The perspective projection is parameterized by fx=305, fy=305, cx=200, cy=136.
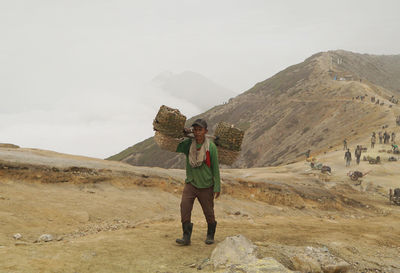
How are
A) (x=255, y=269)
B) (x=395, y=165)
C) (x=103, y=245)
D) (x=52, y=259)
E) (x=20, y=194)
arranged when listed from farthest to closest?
(x=395, y=165) → (x=20, y=194) → (x=103, y=245) → (x=52, y=259) → (x=255, y=269)

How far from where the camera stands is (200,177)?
16.7 ft

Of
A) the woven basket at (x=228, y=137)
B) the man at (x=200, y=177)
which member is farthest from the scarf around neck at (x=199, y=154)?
the woven basket at (x=228, y=137)

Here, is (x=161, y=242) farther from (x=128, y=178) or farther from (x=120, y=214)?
(x=128, y=178)

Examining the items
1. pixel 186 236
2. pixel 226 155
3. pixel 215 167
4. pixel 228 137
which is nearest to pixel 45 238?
pixel 186 236

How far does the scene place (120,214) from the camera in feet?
23.8

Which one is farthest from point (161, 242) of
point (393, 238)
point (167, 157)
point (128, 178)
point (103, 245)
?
point (167, 157)

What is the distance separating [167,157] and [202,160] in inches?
2824

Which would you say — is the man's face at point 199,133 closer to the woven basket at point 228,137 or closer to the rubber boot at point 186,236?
the woven basket at point 228,137

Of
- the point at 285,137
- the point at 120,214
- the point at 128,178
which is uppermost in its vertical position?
the point at 285,137

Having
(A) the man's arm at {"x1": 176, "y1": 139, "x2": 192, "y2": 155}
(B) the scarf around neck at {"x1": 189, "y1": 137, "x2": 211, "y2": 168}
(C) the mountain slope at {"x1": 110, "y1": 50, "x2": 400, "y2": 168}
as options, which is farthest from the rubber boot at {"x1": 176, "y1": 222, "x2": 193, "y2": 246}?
(C) the mountain slope at {"x1": 110, "y1": 50, "x2": 400, "y2": 168}

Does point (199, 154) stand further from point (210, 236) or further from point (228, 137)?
point (210, 236)

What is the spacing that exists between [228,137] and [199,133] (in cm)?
76

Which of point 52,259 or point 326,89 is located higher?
point 326,89

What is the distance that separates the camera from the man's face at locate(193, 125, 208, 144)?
5.07m
